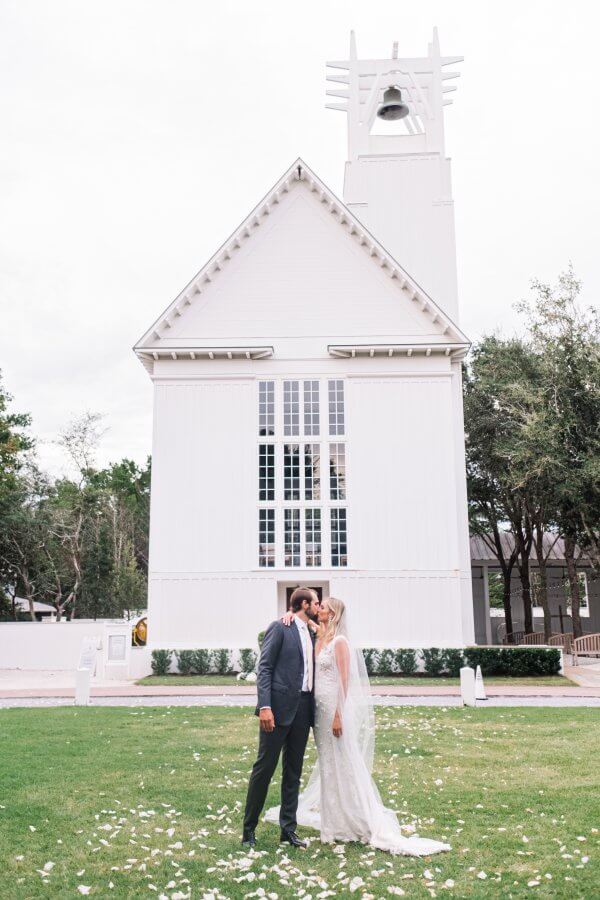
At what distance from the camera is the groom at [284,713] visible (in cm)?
687

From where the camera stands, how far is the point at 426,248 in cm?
2883

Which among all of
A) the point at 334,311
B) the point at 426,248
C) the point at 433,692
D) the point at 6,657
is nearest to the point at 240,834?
the point at 433,692

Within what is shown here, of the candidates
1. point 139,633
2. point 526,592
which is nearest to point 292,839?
point 139,633

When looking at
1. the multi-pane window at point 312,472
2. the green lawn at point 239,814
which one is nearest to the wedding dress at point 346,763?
the green lawn at point 239,814

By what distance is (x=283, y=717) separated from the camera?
6926mm

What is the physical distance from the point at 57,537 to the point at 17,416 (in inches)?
428

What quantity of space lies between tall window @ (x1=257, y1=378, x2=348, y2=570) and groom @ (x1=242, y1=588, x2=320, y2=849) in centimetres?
1646

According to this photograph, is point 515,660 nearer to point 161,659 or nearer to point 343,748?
point 161,659

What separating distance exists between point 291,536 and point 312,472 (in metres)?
2.02

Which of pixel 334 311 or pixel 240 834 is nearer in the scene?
pixel 240 834

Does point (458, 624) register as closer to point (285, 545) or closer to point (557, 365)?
point (285, 545)

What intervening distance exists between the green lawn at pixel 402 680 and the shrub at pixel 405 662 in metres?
0.27

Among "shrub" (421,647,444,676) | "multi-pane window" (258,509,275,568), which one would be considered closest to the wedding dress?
"shrub" (421,647,444,676)

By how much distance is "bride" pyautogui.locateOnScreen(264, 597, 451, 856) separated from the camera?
6.95m
